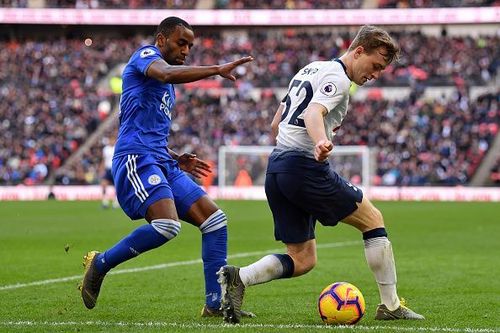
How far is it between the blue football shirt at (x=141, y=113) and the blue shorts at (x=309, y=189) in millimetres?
1062

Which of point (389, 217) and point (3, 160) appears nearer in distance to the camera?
point (389, 217)

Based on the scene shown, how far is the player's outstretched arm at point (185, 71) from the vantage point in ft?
23.9

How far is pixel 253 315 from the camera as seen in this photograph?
7.84 m

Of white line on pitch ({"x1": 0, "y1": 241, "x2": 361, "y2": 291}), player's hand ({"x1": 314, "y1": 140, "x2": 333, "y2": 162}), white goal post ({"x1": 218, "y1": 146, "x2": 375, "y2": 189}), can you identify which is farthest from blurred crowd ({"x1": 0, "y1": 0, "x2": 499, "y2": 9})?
player's hand ({"x1": 314, "y1": 140, "x2": 333, "y2": 162})

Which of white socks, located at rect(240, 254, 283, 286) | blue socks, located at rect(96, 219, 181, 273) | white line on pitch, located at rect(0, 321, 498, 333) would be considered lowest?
white line on pitch, located at rect(0, 321, 498, 333)

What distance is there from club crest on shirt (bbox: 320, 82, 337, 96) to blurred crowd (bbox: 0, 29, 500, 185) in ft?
103

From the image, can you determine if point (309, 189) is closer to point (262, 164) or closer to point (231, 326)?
point (231, 326)

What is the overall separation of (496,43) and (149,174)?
140 feet

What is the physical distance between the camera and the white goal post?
121 feet

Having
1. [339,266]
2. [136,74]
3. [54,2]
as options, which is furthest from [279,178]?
[54,2]

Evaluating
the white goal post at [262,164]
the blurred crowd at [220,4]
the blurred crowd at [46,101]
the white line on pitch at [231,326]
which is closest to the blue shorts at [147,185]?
the white line on pitch at [231,326]

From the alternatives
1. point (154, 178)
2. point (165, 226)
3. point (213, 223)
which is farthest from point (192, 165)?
point (165, 226)

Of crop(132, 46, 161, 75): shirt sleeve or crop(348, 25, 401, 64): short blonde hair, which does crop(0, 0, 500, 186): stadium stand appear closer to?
crop(132, 46, 161, 75): shirt sleeve

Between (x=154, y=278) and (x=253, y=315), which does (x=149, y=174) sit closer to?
(x=253, y=315)
